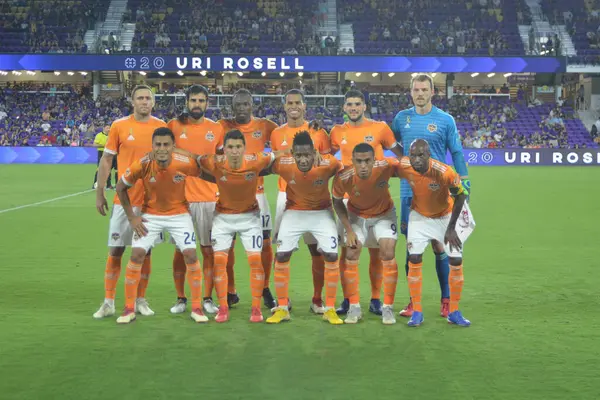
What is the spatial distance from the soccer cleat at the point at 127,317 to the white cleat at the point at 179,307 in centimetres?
49

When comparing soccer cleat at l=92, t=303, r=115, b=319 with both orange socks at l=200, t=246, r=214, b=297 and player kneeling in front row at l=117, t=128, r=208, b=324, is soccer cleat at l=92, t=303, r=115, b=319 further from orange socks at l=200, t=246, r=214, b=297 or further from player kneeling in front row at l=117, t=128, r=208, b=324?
orange socks at l=200, t=246, r=214, b=297

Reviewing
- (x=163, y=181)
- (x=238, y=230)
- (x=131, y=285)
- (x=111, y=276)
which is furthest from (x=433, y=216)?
(x=111, y=276)

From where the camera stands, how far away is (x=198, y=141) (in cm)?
788

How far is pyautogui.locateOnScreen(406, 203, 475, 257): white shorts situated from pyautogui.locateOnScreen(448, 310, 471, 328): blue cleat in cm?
56

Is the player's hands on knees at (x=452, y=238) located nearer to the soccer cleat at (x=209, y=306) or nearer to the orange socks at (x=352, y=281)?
the orange socks at (x=352, y=281)

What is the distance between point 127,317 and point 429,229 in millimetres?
2927

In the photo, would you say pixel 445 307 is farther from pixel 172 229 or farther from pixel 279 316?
pixel 172 229

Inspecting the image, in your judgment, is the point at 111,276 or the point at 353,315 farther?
the point at 111,276

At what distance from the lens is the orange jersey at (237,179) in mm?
7422

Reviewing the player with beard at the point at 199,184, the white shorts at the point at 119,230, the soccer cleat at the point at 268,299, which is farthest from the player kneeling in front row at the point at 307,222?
the white shorts at the point at 119,230

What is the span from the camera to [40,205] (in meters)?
18.5

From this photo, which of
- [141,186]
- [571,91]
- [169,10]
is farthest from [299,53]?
[141,186]

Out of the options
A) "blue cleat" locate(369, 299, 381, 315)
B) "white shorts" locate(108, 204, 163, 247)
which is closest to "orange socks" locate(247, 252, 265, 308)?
"white shorts" locate(108, 204, 163, 247)

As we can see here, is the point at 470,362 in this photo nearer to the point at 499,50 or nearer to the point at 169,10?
the point at 499,50
